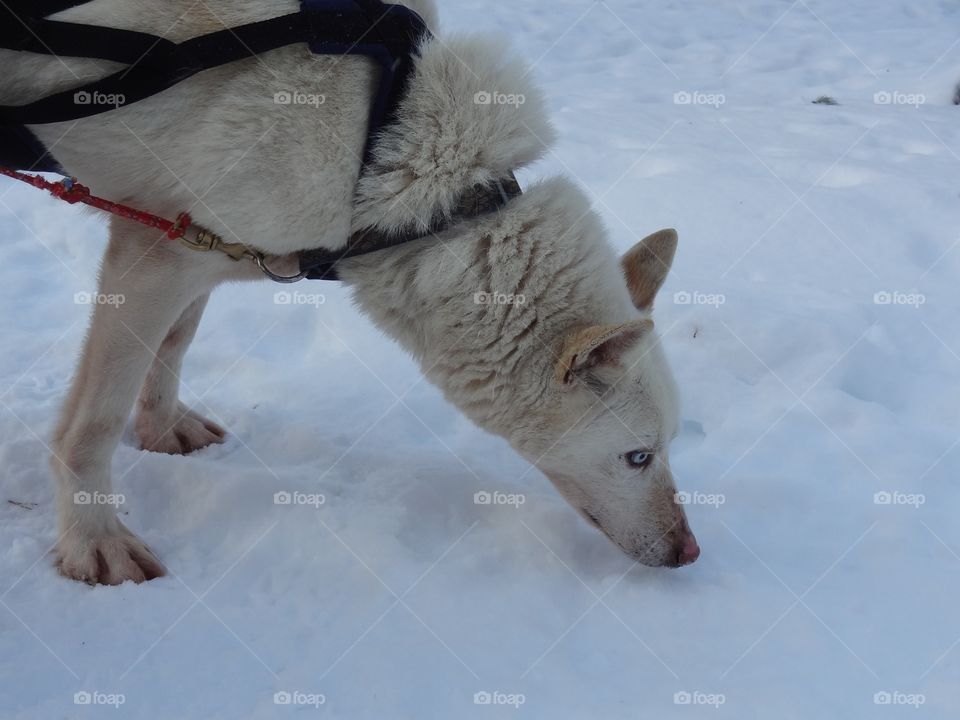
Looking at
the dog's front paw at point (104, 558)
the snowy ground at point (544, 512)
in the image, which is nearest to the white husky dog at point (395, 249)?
the dog's front paw at point (104, 558)

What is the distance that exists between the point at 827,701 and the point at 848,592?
632mm

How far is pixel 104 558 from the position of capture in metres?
2.92

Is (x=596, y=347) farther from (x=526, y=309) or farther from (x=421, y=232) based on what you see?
(x=421, y=232)

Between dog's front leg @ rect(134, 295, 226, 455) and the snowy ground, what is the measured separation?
0.38 ft

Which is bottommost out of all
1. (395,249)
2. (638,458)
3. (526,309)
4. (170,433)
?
(170,433)

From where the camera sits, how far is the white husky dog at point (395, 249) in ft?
8.48

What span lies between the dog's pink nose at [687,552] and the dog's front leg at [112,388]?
1859mm

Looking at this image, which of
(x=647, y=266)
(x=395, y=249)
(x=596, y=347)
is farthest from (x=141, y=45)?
(x=647, y=266)

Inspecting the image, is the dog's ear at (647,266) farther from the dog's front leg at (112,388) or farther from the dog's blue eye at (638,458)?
the dog's front leg at (112,388)

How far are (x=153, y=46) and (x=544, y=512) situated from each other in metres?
2.18

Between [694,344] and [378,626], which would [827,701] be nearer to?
[378,626]

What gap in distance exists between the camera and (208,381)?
14.4 ft

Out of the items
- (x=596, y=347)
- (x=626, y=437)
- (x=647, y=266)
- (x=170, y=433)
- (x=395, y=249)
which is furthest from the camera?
(x=170, y=433)

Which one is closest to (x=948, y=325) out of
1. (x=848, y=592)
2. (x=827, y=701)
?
(x=848, y=592)
